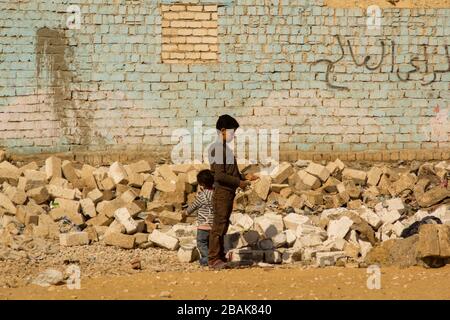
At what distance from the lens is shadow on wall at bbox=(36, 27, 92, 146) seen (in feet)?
46.1

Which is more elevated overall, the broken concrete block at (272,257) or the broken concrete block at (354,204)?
the broken concrete block at (354,204)

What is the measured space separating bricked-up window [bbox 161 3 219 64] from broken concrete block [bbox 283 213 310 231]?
11.7 feet

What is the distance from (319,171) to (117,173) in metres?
2.68

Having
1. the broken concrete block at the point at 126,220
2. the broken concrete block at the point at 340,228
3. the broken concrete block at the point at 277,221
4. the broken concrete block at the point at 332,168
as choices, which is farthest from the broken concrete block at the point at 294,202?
the broken concrete block at the point at 126,220

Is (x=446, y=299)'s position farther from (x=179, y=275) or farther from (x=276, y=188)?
(x=276, y=188)

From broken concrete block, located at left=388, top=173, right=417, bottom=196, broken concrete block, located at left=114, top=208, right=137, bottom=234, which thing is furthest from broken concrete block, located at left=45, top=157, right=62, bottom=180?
broken concrete block, located at left=388, top=173, right=417, bottom=196

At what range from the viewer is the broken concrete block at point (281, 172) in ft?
43.7

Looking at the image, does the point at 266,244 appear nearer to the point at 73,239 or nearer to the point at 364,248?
the point at 364,248

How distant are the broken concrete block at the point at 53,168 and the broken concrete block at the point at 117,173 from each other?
2.14 feet

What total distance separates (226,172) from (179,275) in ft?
3.63

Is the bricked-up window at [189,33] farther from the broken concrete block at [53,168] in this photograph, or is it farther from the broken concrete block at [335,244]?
the broken concrete block at [335,244]

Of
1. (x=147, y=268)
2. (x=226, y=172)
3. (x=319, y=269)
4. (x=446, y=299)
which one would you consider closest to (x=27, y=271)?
(x=147, y=268)

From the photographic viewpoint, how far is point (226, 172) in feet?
32.6

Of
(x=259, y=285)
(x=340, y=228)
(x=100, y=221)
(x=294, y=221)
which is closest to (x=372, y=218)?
(x=340, y=228)
